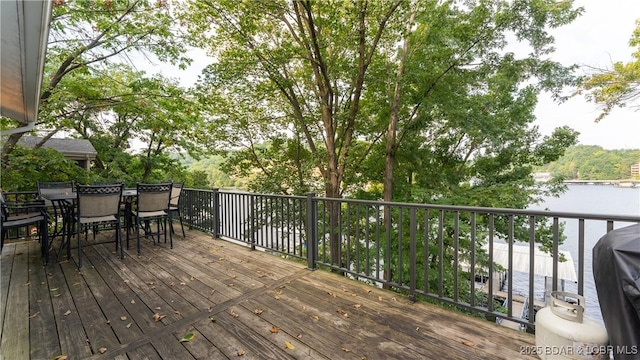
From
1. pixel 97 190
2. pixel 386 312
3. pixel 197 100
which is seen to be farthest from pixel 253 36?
pixel 386 312

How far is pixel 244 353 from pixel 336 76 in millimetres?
7195

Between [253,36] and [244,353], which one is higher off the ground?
[253,36]

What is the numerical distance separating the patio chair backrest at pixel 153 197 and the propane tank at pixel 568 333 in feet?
15.5

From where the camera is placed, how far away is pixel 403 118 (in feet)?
26.2

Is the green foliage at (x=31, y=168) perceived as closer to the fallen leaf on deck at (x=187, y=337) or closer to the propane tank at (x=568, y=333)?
the fallen leaf on deck at (x=187, y=337)

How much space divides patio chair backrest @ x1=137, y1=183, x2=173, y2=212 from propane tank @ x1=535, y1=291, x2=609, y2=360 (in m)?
4.73

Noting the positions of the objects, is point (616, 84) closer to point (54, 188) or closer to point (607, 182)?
point (607, 182)

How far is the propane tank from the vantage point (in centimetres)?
142

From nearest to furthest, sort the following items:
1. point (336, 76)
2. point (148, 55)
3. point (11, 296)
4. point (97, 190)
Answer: point (11, 296), point (97, 190), point (148, 55), point (336, 76)

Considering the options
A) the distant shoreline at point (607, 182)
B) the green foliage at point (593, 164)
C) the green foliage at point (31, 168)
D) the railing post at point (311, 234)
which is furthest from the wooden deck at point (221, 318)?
the distant shoreline at point (607, 182)

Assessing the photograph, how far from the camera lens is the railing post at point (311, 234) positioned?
3.32 metres

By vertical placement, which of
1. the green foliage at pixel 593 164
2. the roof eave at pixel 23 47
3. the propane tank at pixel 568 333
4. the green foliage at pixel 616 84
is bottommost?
the propane tank at pixel 568 333

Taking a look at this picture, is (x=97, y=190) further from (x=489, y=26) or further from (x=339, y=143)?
(x=489, y=26)

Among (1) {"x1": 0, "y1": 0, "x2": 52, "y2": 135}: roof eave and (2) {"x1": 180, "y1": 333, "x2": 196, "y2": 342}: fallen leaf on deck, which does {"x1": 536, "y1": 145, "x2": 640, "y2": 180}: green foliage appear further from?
(1) {"x1": 0, "y1": 0, "x2": 52, "y2": 135}: roof eave
